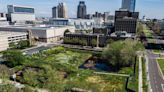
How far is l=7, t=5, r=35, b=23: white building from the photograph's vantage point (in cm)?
11431

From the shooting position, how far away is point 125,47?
129ft

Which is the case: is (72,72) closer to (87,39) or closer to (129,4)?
(87,39)

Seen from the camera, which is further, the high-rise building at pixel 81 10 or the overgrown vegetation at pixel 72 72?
the high-rise building at pixel 81 10

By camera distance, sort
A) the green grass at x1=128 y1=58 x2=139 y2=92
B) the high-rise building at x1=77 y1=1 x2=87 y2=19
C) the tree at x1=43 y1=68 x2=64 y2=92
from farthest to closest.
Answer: the high-rise building at x1=77 y1=1 x2=87 y2=19 → the green grass at x1=128 y1=58 x2=139 y2=92 → the tree at x1=43 y1=68 x2=64 y2=92

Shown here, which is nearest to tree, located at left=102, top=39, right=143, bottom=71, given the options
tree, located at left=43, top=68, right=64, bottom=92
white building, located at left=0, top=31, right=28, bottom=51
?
tree, located at left=43, top=68, right=64, bottom=92

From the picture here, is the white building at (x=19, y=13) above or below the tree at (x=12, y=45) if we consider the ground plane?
above

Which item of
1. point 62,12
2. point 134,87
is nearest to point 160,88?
point 134,87

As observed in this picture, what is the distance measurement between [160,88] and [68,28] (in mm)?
65760

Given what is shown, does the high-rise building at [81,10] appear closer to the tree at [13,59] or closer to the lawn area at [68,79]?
the lawn area at [68,79]

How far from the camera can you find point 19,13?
391ft

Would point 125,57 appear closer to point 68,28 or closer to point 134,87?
point 134,87

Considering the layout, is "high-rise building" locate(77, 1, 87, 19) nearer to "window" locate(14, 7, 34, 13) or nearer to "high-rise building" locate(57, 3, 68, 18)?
"high-rise building" locate(57, 3, 68, 18)

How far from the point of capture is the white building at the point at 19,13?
11431 cm

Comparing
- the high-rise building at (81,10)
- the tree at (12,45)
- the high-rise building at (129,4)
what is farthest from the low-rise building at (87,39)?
the high-rise building at (81,10)
